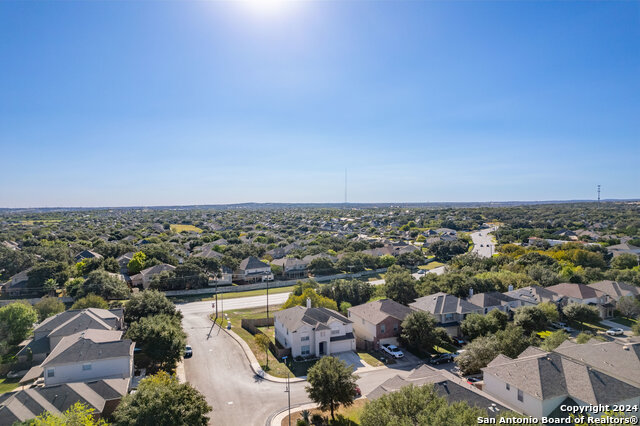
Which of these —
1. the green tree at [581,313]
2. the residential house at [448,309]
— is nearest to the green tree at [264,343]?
the residential house at [448,309]

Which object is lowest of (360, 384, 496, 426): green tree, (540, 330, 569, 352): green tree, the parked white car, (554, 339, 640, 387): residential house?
the parked white car

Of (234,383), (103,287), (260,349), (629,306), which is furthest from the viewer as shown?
(103,287)

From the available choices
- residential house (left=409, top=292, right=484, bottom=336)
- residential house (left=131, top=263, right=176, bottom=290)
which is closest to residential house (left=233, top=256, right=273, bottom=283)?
residential house (left=131, top=263, right=176, bottom=290)

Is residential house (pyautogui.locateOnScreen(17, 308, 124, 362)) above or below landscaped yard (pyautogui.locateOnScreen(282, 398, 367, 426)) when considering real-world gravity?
above

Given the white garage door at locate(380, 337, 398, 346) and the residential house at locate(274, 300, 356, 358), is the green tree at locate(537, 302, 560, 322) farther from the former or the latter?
the residential house at locate(274, 300, 356, 358)

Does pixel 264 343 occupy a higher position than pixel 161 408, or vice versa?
pixel 161 408

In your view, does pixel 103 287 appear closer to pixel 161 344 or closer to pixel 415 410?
pixel 161 344

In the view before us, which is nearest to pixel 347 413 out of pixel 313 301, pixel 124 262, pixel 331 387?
pixel 331 387
